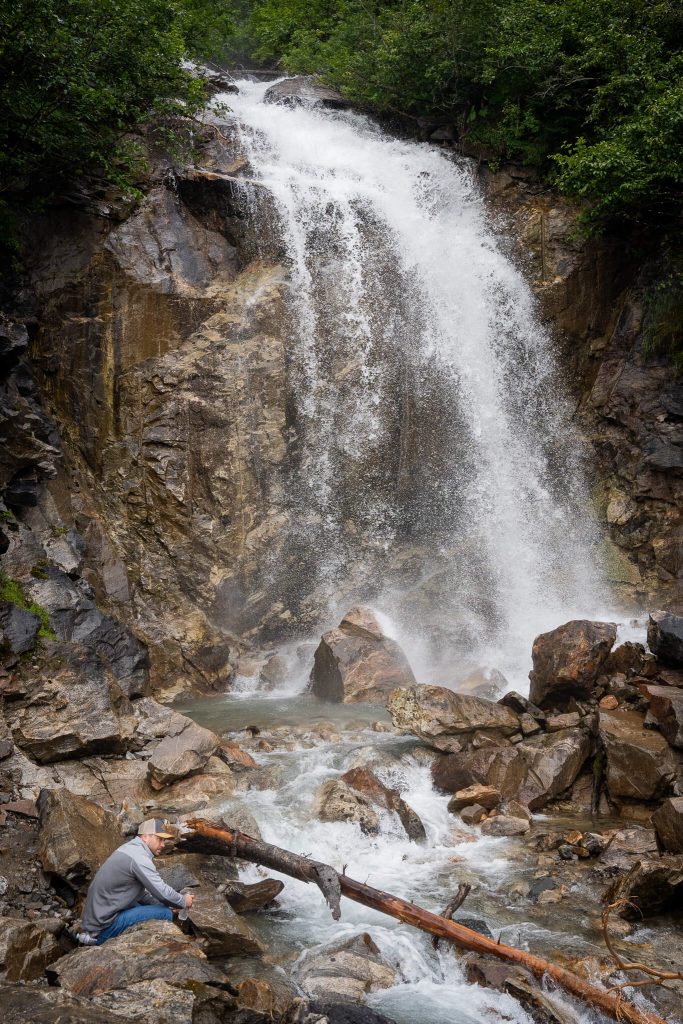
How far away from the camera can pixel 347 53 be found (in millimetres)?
23016

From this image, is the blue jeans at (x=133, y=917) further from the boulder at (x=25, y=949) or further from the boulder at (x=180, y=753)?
the boulder at (x=180, y=753)

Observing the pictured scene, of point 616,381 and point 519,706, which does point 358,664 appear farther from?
point 616,381

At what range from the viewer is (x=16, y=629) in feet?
34.2

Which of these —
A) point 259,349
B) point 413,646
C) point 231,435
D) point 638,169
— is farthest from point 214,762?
point 638,169

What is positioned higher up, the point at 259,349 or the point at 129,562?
the point at 259,349

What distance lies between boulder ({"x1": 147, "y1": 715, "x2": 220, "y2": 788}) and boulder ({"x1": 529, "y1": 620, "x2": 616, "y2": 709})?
16.6ft

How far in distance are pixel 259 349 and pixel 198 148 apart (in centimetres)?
593

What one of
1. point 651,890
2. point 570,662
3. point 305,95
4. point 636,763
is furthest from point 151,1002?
point 305,95

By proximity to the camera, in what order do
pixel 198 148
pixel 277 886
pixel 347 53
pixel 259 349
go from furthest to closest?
pixel 347 53, pixel 198 148, pixel 259 349, pixel 277 886

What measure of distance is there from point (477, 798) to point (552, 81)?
17.5 m

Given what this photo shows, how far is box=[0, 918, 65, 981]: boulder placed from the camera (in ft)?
16.9

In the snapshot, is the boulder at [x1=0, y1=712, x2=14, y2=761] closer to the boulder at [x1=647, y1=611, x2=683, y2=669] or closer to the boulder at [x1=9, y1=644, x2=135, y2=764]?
the boulder at [x1=9, y1=644, x2=135, y2=764]

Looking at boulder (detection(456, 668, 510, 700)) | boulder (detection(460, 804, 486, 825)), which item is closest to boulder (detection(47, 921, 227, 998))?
boulder (detection(460, 804, 486, 825))

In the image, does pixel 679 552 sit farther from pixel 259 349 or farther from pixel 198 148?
pixel 198 148
